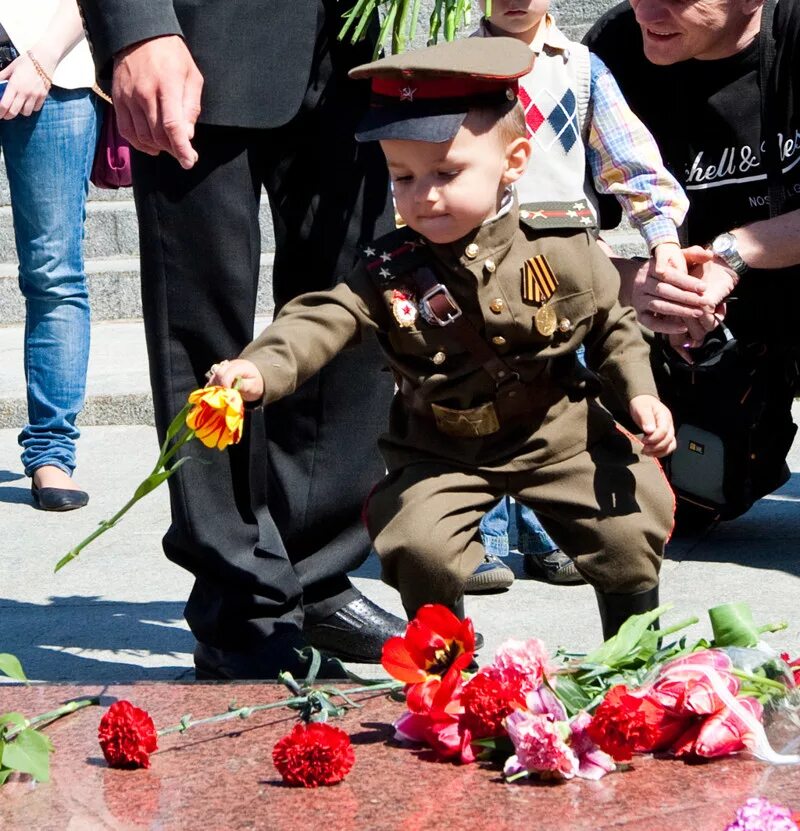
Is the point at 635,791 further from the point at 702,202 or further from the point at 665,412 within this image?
the point at 702,202

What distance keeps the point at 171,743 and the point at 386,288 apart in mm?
811

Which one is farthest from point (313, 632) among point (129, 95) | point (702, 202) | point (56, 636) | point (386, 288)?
point (702, 202)

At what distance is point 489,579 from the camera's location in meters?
3.77

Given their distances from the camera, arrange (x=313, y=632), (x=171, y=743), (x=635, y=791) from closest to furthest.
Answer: (x=635, y=791) → (x=171, y=743) → (x=313, y=632)

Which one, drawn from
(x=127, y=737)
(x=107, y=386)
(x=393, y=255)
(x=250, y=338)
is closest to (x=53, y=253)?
(x=107, y=386)

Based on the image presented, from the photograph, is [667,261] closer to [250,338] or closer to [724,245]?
[724,245]

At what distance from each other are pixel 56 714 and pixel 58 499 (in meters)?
2.37

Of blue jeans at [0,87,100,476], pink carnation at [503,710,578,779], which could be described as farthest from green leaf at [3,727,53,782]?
blue jeans at [0,87,100,476]

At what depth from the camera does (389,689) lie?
8.36 feet

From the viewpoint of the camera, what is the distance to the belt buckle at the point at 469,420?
2.62m

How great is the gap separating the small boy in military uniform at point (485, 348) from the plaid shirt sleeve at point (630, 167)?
0.67 m

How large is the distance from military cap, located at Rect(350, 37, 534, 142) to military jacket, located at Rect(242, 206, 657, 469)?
21 centimetres

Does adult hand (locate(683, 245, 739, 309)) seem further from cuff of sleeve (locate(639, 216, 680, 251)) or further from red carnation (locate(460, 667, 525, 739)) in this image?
red carnation (locate(460, 667, 525, 739))

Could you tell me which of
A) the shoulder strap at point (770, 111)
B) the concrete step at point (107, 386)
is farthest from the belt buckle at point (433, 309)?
the concrete step at point (107, 386)
